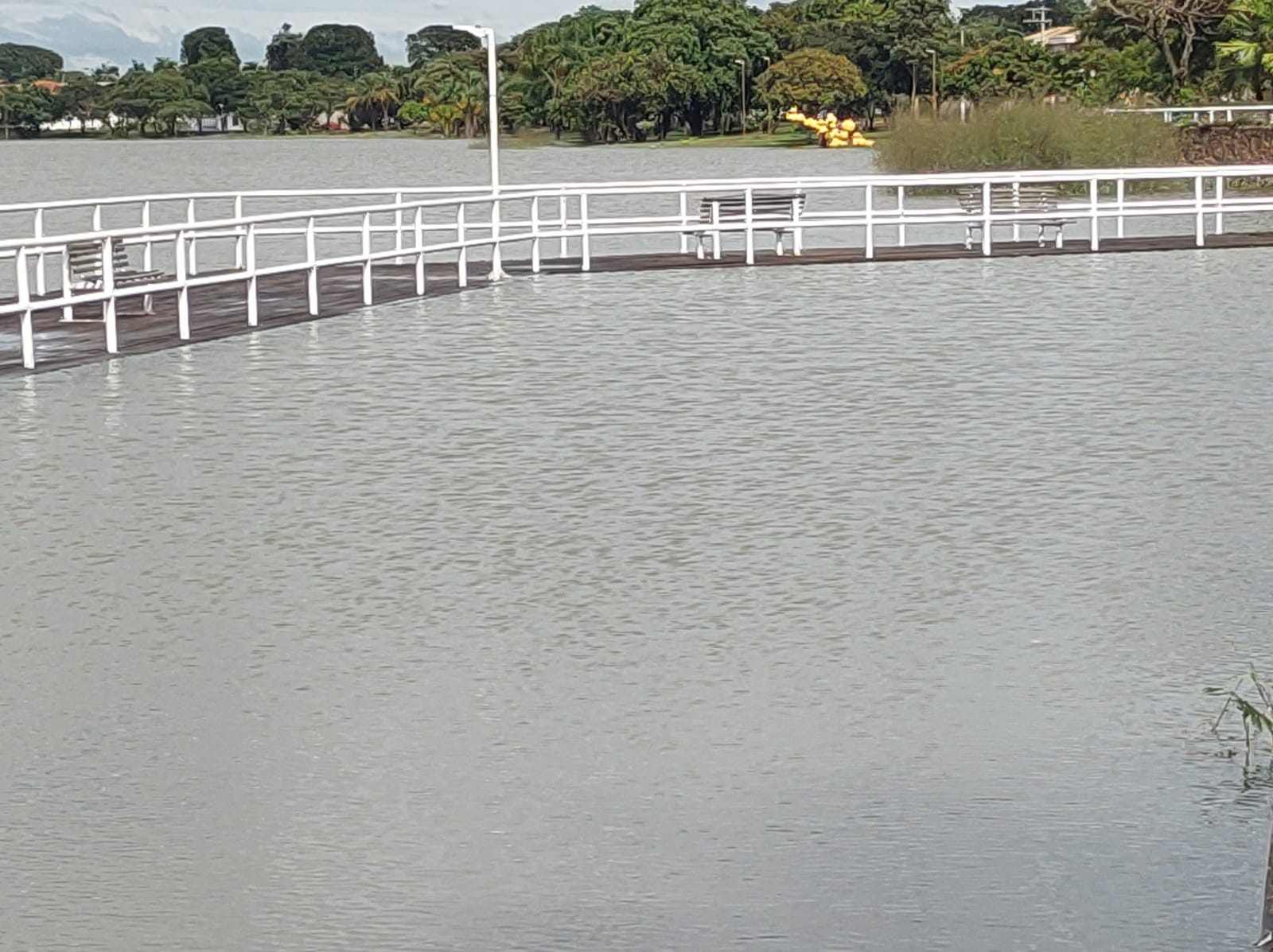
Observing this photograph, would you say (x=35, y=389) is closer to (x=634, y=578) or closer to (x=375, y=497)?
(x=375, y=497)

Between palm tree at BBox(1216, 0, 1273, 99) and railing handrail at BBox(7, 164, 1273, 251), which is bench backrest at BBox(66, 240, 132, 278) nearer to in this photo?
railing handrail at BBox(7, 164, 1273, 251)

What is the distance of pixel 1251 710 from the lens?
7195 mm

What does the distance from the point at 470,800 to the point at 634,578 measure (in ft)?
12.3

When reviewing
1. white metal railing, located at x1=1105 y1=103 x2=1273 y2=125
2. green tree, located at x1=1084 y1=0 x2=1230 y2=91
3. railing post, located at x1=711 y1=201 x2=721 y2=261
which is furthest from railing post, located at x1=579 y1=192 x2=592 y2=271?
green tree, located at x1=1084 y1=0 x2=1230 y2=91

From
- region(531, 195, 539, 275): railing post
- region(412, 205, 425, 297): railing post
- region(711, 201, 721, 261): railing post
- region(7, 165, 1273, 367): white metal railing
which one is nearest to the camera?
region(7, 165, 1273, 367): white metal railing

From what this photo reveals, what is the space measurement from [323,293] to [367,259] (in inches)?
115

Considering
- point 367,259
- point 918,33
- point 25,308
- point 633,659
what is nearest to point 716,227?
point 367,259

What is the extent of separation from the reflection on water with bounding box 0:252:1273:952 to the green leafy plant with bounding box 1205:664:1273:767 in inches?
4.5

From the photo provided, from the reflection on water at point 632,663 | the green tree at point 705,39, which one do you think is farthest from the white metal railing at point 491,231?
the green tree at point 705,39

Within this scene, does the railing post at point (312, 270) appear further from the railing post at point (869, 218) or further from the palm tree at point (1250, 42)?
the palm tree at point (1250, 42)

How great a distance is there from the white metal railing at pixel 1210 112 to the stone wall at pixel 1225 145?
0.68m

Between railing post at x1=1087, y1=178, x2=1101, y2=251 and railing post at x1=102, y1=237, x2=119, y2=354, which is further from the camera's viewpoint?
railing post at x1=1087, y1=178, x2=1101, y2=251

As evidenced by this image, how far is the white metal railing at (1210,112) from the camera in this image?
61.1 metres

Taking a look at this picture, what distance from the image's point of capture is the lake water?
6461mm
